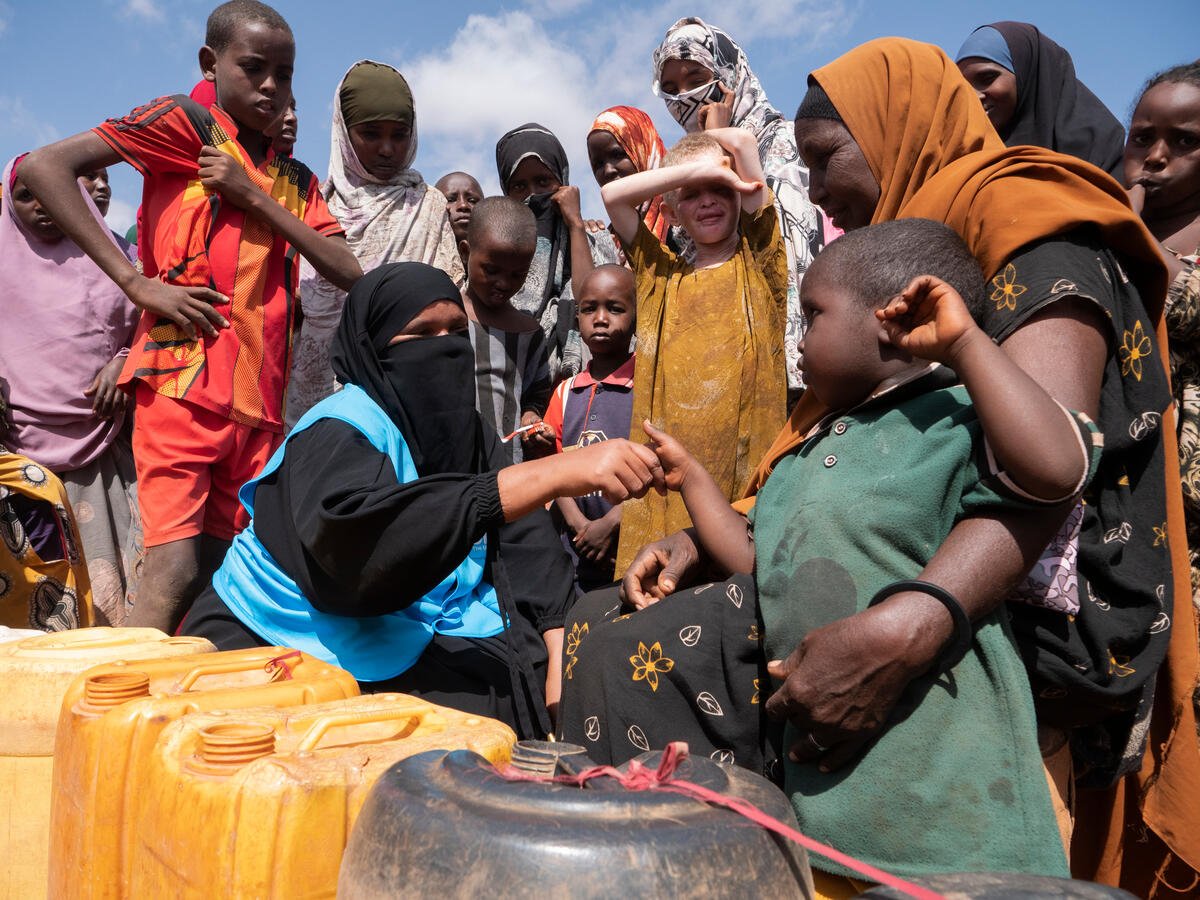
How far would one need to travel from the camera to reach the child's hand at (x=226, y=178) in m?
3.72

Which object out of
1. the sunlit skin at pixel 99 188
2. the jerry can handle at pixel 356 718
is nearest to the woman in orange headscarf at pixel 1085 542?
the jerry can handle at pixel 356 718

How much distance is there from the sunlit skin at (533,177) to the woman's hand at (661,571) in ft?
12.3

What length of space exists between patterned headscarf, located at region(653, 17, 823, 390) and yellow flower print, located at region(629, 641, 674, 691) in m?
2.02

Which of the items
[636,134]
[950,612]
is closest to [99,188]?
[636,134]

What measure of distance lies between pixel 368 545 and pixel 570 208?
10.2 feet

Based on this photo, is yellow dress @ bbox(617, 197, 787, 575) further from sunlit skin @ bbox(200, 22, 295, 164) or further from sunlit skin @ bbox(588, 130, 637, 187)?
sunlit skin @ bbox(200, 22, 295, 164)

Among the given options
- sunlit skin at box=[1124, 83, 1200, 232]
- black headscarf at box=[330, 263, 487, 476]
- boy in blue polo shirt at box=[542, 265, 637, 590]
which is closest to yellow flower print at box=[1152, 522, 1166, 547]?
sunlit skin at box=[1124, 83, 1200, 232]

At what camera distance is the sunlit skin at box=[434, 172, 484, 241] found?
590 centimetres

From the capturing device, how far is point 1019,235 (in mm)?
1787

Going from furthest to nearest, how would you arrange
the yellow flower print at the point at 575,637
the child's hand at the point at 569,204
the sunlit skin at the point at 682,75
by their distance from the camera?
the child's hand at the point at 569,204 < the sunlit skin at the point at 682,75 < the yellow flower print at the point at 575,637

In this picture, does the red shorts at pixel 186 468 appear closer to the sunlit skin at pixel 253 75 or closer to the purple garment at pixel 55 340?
the purple garment at pixel 55 340

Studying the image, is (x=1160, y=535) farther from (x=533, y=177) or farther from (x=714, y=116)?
(x=533, y=177)

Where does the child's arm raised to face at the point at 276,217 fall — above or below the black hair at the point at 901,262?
above

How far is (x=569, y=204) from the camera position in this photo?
5148 mm
